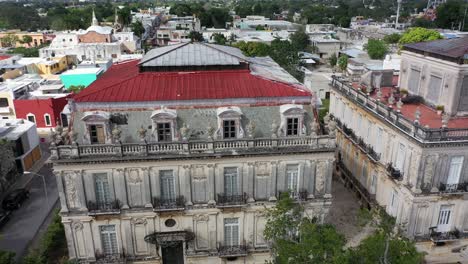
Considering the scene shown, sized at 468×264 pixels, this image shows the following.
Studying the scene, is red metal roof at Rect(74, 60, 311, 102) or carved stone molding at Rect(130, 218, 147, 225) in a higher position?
red metal roof at Rect(74, 60, 311, 102)

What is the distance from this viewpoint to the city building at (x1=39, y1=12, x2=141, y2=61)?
4662 inches

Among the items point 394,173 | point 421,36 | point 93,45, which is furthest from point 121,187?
point 93,45

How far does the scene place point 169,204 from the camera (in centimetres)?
3209

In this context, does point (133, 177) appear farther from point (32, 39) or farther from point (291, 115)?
point (32, 39)

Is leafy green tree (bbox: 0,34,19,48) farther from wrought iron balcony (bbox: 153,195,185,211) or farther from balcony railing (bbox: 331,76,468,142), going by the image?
wrought iron balcony (bbox: 153,195,185,211)

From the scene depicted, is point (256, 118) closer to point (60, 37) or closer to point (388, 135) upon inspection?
point (388, 135)

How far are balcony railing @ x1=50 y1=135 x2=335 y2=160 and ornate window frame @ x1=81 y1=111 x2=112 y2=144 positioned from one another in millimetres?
1013

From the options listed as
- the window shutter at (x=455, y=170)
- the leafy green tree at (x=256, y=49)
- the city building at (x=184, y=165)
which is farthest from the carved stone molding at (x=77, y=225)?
the leafy green tree at (x=256, y=49)

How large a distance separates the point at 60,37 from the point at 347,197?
119017mm

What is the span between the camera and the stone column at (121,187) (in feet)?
102

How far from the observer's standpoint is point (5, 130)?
179ft

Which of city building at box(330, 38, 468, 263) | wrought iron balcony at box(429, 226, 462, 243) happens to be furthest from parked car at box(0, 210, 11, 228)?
wrought iron balcony at box(429, 226, 462, 243)

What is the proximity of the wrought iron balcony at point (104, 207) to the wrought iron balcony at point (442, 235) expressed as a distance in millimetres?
28364

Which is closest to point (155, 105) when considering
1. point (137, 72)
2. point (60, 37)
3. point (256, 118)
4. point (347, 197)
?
point (137, 72)
